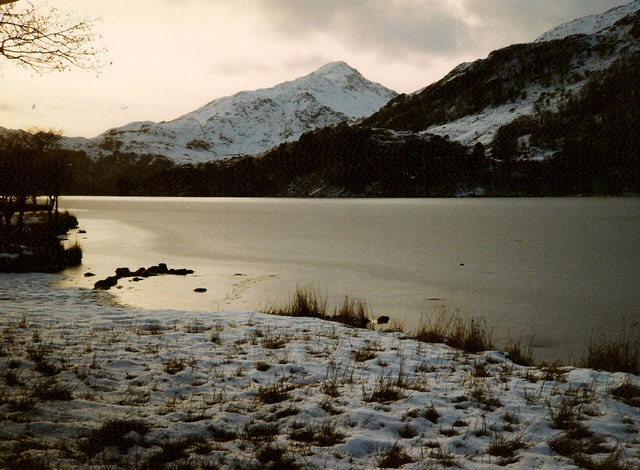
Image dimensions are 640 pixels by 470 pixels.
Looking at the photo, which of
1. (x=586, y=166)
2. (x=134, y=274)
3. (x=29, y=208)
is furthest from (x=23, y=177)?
(x=586, y=166)

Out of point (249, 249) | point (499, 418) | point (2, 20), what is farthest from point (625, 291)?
point (249, 249)

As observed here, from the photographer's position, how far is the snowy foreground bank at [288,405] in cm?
542

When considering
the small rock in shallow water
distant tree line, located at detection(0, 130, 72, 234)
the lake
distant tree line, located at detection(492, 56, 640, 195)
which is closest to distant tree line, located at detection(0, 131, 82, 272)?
distant tree line, located at detection(0, 130, 72, 234)

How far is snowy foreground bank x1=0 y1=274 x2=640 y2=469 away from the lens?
5.42m

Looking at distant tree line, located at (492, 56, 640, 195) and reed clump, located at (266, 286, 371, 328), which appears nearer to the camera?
reed clump, located at (266, 286, 371, 328)

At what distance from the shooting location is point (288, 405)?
686 centimetres

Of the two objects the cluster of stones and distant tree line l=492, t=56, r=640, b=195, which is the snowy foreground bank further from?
distant tree line l=492, t=56, r=640, b=195

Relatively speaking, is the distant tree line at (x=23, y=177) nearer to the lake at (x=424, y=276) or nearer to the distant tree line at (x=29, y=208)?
the distant tree line at (x=29, y=208)

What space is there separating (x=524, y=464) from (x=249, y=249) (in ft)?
116

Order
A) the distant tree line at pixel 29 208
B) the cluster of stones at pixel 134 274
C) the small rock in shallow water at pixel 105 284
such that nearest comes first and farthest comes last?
the small rock in shallow water at pixel 105 284 → the cluster of stones at pixel 134 274 → the distant tree line at pixel 29 208

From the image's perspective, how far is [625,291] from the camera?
20766 mm

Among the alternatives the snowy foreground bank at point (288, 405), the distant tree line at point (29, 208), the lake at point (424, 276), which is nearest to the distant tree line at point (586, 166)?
the lake at point (424, 276)

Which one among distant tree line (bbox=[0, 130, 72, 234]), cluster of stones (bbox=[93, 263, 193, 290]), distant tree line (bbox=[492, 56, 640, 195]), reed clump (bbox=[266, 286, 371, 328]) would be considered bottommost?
cluster of stones (bbox=[93, 263, 193, 290])

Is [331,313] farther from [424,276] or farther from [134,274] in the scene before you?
[134,274]
